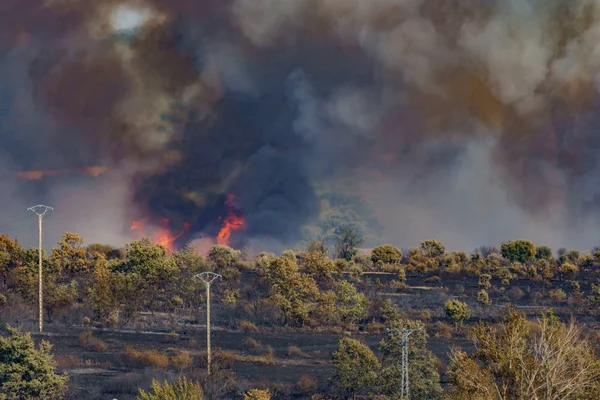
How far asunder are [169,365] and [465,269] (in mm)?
57095

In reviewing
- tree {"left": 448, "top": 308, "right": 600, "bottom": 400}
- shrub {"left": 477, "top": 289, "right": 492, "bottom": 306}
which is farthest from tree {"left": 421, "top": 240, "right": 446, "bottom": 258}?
tree {"left": 448, "top": 308, "right": 600, "bottom": 400}

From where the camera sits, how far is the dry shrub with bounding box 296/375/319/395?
5733 centimetres

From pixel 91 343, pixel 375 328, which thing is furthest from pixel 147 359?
pixel 375 328

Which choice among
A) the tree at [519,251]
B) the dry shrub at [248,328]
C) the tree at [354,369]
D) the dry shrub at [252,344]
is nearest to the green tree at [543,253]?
the tree at [519,251]

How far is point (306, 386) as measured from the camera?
2267 inches

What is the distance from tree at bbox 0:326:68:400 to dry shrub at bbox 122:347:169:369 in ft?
43.0

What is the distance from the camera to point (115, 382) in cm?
5769

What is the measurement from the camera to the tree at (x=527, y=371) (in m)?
29.0

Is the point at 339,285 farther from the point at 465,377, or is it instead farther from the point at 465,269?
the point at 465,377

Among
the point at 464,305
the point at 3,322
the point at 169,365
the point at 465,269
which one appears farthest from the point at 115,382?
the point at 465,269

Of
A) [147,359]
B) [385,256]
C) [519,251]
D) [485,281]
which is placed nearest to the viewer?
[147,359]

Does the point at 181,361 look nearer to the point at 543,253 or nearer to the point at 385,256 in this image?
the point at 385,256

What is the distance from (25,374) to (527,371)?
3660cm

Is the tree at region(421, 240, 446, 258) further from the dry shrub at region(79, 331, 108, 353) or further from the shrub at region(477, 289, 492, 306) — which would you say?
the dry shrub at region(79, 331, 108, 353)
